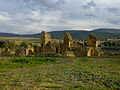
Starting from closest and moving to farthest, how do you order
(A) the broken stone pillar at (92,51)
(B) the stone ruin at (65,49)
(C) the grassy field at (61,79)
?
(C) the grassy field at (61,79)
(B) the stone ruin at (65,49)
(A) the broken stone pillar at (92,51)

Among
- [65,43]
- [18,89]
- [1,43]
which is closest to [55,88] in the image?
[18,89]

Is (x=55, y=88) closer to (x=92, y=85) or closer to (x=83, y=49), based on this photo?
(x=92, y=85)

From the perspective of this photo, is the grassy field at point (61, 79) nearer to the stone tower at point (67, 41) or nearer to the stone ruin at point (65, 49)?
the stone ruin at point (65, 49)

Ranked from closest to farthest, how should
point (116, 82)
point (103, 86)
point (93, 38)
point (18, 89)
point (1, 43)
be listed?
point (18, 89) < point (103, 86) < point (116, 82) < point (93, 38) < point (1, 43)

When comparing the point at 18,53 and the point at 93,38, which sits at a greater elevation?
the point at 93,38

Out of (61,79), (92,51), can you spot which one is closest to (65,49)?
(92,51)

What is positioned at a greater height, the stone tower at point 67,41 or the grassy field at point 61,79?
the stone tower at point 67,41

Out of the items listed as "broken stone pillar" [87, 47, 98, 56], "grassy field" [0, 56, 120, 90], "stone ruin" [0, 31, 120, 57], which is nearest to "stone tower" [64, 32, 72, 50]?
"stone ruin" [0, 31, 120, 57]

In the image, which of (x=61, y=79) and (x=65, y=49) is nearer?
(x=61, y=79)

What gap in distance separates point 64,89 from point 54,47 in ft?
119

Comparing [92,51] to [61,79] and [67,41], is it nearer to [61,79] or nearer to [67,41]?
[67,41]

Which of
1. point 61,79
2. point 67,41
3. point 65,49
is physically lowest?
point 65,49

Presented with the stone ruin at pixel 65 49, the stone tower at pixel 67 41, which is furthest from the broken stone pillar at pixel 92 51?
the stone tower at pixel 67 41

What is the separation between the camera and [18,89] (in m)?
9.56
